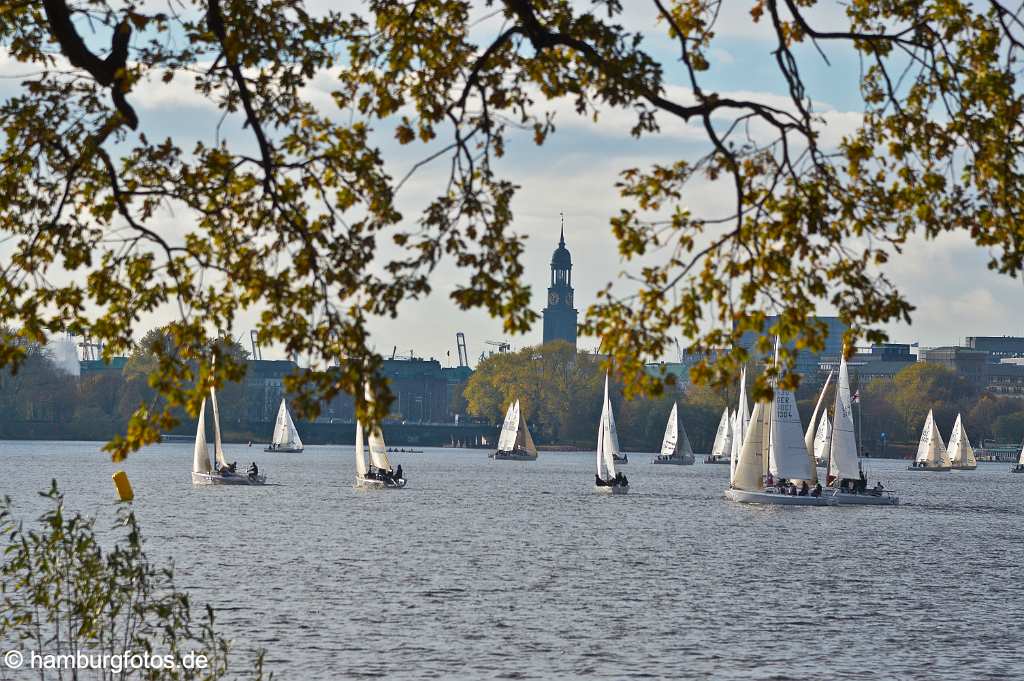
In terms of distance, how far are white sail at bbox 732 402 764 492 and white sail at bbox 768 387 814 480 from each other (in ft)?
1.99

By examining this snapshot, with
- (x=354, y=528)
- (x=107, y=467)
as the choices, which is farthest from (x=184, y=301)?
(x=107, y=467)

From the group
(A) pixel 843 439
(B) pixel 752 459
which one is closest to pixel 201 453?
(B) pixel 752 459

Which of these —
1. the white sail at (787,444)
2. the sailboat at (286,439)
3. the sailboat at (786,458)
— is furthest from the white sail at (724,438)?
the white sail at (787,444)

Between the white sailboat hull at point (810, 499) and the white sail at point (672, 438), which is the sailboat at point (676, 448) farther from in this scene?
the white sailboat hull at point (810, 499)

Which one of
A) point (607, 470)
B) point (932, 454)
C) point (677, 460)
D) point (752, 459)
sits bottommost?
point (607, 470)

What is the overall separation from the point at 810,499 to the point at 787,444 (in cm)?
397

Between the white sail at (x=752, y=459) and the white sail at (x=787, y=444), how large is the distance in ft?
1.99

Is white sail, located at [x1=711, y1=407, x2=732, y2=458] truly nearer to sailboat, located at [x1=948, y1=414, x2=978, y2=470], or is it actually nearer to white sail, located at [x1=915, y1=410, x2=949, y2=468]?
white sail, located at [x1=915, y1=410, x2=949, y2=468]

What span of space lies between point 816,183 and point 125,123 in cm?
587

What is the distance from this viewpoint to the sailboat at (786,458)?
7594cm

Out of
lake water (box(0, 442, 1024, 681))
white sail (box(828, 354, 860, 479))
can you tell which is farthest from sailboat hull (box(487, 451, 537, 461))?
Result: white sail (box(828, 354, 860, 479))

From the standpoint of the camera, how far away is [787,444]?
76.8 metres

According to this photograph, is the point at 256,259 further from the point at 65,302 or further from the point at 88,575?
the point at 88,575

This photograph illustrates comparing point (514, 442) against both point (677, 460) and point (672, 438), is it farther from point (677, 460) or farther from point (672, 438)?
point (677, 460)
